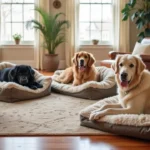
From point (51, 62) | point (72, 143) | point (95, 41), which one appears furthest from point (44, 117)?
point (95, 41)

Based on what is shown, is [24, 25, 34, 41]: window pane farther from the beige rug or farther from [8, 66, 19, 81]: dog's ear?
the beige rug

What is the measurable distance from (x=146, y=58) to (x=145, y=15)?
8.45 feet

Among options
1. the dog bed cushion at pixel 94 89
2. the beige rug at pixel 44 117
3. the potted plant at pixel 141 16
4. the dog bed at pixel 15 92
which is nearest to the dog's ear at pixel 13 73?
the dog bed at pixel 15 92

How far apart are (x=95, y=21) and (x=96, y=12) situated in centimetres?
22

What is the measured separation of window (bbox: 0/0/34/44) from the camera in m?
7.55

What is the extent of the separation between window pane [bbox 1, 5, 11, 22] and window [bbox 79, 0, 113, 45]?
5.63ft

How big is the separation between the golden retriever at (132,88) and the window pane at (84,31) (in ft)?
16.2

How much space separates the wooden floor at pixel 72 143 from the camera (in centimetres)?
240

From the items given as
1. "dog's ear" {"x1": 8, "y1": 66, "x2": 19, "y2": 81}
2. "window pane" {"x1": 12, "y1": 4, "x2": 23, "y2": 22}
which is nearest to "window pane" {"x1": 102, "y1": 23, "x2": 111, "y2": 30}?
"window pane" {"x1": 12, "y1": 4, "x2": 23, "y2": 22}

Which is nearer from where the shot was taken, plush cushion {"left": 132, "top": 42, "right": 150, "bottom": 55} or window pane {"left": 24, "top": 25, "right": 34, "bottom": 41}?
plush cushion {"left": 132, "top": 42, "right": 150, "bottom": 55}

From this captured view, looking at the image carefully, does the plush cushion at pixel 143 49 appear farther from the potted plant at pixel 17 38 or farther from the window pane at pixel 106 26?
the potted plant at pixel 17 38

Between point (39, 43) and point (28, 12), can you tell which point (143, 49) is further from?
point (28, 12)

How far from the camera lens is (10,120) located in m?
3.07

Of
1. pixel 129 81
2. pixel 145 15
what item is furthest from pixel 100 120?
pixel 145 15
